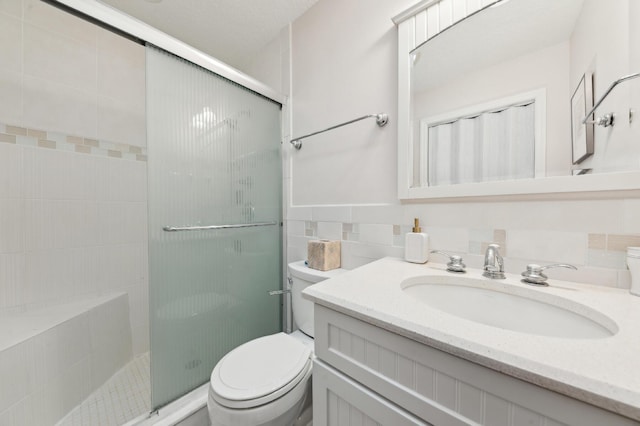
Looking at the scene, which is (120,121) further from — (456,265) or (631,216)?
(631,216)

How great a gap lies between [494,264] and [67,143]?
7.08 ft

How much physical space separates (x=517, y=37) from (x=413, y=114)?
14.8 inches

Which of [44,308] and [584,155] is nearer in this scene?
[584,155]

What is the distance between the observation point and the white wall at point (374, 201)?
67cm

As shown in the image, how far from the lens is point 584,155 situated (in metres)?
0.68

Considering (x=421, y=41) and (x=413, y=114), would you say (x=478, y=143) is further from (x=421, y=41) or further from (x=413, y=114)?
(x=421, y=41)

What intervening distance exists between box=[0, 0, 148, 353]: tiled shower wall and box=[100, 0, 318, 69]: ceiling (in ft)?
1.05

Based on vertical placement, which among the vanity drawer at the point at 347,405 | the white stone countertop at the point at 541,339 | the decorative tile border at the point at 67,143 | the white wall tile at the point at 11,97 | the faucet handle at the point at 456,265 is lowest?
the vanity drawer at the point at 347,405

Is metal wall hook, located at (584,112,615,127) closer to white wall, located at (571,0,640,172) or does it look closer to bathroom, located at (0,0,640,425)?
white wall, located at (571,0,640,172)

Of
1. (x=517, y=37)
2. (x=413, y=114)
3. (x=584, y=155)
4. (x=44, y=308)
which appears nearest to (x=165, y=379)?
(x=44, y=308)

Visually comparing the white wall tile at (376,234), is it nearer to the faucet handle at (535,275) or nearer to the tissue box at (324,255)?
the tissue box at (324,255)

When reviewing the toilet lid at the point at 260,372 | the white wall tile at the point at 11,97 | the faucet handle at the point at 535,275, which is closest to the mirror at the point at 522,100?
the faucet handle at the point at 535,275

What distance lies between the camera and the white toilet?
0.72 meters

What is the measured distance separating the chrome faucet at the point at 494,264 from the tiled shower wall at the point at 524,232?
0.08 meters
